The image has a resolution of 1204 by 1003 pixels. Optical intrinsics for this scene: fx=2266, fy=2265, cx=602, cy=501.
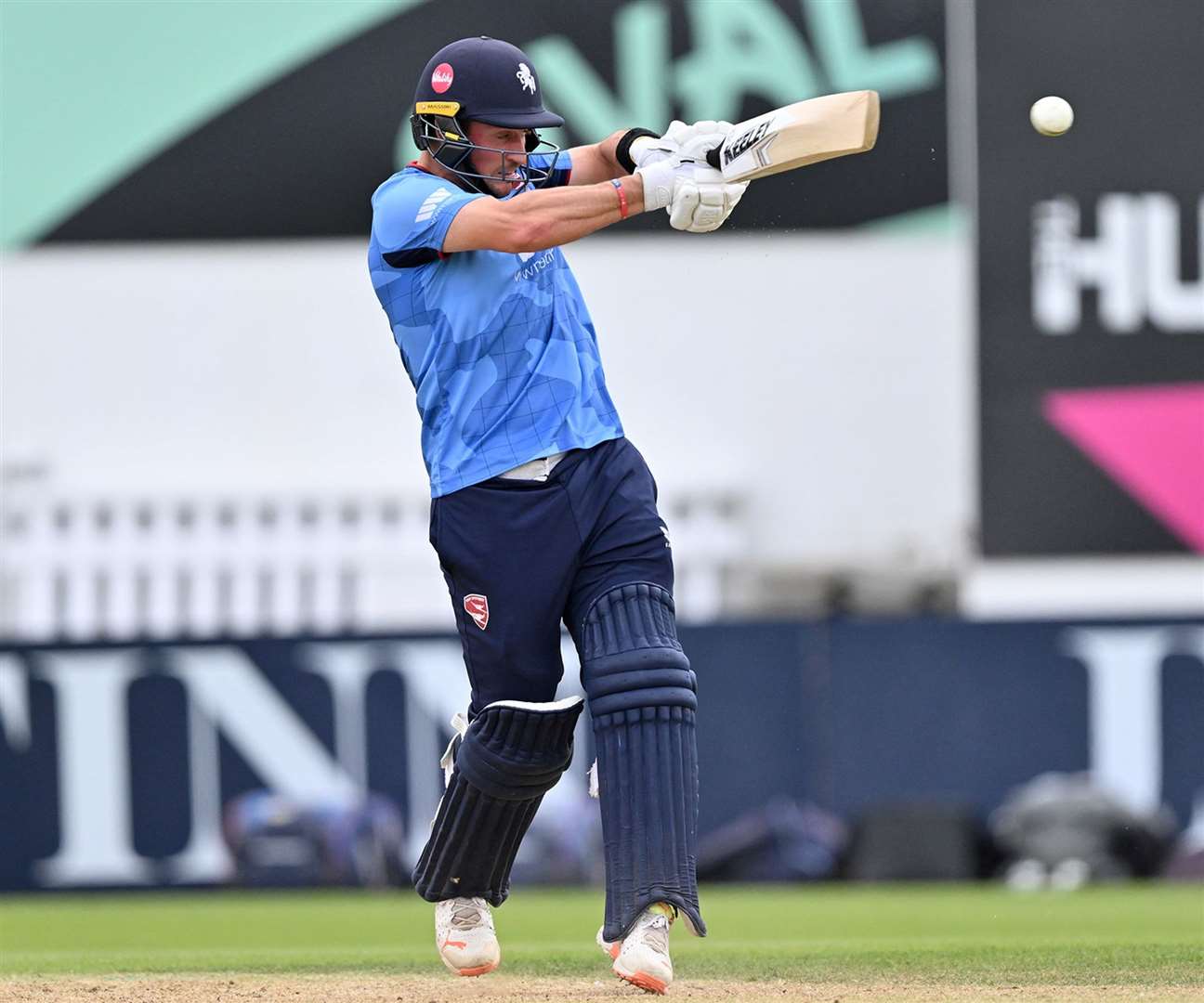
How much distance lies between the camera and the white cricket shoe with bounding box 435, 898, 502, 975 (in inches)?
195

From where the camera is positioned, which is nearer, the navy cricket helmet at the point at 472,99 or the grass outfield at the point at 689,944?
the navy cricket helmet at the point at 472,99

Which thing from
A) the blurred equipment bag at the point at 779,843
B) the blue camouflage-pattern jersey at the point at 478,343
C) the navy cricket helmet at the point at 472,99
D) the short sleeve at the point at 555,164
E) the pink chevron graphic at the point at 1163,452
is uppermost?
the navy cricket helmet at the point at 472,99

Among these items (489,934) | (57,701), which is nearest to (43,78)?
(57,701)

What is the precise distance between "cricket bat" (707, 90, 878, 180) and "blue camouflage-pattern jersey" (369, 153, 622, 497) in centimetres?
46

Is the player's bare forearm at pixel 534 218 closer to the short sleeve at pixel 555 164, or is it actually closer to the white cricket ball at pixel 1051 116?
the short sleeve at pixel 555 164

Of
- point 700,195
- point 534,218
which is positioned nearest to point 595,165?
point 700,195

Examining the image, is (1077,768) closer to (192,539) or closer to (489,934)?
(192,539)

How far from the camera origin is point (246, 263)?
1369 cm

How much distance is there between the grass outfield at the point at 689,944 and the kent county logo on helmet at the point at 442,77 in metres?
1.85

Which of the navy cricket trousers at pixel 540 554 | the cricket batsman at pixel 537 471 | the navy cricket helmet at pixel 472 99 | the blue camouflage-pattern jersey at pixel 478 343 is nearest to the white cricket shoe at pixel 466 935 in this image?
the cricket batsman at pixel 537 471

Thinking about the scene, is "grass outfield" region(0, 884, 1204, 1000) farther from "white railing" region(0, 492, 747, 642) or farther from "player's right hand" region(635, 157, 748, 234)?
"white railing" region(0, 492, 747, 642)

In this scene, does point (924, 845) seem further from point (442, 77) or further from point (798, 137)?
point (442, 77)

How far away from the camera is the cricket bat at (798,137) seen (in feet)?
15.0

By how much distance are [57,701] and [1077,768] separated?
476 centimetres
